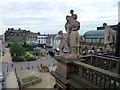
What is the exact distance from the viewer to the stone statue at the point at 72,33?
701 cm

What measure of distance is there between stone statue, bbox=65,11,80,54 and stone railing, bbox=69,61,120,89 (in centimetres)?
69

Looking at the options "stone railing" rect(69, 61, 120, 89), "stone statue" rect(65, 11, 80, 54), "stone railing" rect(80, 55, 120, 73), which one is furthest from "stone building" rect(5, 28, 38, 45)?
"stone railing" rect(69, 61, 120, 89)

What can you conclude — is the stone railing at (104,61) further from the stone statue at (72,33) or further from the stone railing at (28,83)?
the stone railing at (28,83)

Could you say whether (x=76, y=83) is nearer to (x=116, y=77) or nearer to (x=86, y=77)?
(x=86, y=77)

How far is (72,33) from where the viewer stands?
702cm

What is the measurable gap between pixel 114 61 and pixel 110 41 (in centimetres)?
179

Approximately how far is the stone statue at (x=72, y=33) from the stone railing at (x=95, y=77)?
2.27ft

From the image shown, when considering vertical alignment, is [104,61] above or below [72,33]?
below

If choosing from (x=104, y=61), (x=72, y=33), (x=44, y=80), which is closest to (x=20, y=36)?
(x=44, y=80)

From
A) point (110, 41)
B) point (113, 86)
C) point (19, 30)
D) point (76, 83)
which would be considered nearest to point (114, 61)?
point (110, 41)

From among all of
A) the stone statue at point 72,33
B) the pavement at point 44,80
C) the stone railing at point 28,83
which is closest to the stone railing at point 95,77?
the stone statue at point 72,33

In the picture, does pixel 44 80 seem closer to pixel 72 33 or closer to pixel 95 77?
pixel 72 33

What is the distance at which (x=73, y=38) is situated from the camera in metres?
7.01

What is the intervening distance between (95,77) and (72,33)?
2182 mm
